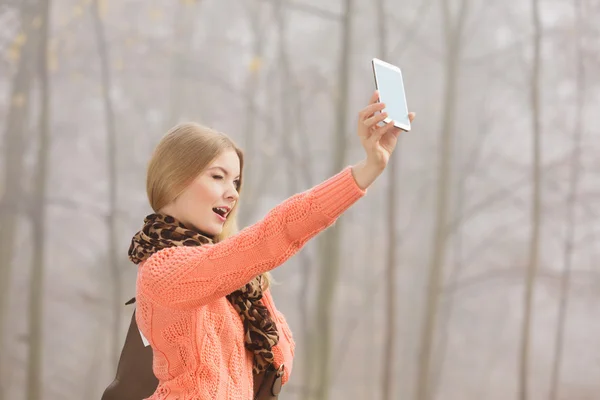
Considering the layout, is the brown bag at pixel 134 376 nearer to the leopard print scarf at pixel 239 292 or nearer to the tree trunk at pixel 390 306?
the leopard print scarf at pixel 239 292

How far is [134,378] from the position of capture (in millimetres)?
1440

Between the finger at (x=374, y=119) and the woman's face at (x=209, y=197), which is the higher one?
the finger at (x=374, y=119)

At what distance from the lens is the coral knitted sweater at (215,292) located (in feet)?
3.18

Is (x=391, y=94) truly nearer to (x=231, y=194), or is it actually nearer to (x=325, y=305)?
(x=231, y=194)

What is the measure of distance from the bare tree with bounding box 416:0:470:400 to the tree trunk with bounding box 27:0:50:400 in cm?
170

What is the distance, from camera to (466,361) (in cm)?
342

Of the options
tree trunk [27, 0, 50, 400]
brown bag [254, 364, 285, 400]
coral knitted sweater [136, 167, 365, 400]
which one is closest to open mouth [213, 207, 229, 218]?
coral knitted sweater [136, 167, 365, 400]

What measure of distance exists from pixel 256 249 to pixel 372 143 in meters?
0.20

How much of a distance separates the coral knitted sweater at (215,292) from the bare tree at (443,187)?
88.7 inches

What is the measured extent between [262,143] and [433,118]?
0.78 metres

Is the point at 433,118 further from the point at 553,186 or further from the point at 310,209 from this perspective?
the point at 310,209

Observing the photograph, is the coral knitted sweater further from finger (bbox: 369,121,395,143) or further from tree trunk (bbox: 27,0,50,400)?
tree trunk (bbox: 27,0,50,400)

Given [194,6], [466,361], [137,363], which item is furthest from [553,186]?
[137,363]

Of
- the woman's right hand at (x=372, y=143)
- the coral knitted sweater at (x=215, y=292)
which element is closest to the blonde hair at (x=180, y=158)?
the coral knitted sweater at (x=215, y=292)
